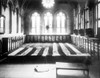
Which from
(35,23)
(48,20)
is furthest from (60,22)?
(35,23)

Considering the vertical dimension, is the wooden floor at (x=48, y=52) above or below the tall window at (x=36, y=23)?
below

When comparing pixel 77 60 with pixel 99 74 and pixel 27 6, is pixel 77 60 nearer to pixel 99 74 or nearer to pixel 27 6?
pixel 99 74

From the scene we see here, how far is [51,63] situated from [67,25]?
29.5ft

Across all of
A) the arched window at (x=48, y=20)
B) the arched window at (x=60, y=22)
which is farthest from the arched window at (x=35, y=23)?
the arched window at (x=60, y=22)

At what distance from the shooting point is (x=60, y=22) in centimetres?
1497

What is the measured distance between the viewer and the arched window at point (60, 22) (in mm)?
14867

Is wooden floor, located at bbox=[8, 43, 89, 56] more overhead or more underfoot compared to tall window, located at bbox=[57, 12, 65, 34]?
more underfoot

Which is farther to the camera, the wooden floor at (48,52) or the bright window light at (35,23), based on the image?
the bright window light at (35,23)

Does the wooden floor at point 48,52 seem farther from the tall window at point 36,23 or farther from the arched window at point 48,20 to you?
the tall window at point 36,23

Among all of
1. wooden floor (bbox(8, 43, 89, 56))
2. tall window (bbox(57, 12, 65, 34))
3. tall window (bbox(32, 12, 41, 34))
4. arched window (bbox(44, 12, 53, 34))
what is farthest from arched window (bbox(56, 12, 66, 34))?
wooden floor (bbox(8, 43, 89, 56))

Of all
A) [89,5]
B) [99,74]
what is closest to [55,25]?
[89,5]

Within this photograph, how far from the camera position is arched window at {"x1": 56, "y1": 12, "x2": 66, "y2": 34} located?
48.8ft

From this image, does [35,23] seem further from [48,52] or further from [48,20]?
[48,52]

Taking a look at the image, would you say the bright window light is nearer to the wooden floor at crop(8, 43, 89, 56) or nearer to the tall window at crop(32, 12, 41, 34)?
the tall window at crop(32, 12, 41, 34)
